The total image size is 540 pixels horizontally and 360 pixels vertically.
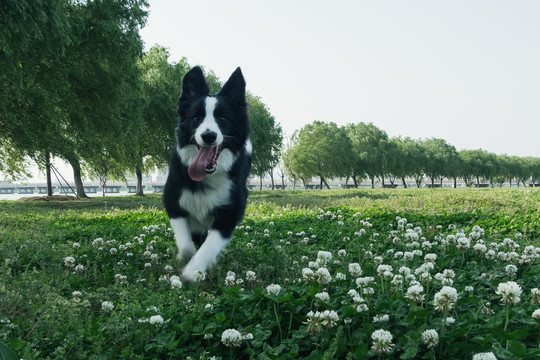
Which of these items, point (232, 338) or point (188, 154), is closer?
point (232, 338)

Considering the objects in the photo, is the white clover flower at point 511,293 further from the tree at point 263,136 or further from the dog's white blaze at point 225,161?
the tree at point 263,136

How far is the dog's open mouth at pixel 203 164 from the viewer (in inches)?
189

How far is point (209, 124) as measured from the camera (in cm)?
464

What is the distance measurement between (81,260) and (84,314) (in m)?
2.24

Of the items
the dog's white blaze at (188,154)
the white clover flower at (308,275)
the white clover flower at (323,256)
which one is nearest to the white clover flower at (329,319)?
the white clover flower at (308,275)

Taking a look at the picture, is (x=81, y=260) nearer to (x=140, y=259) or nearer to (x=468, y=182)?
(x=140, y=259)

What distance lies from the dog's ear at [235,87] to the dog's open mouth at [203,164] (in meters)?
0.77

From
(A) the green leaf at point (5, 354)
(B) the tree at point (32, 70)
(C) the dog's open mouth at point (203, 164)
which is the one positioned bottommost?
(A) the green leaf at point (5, 354)

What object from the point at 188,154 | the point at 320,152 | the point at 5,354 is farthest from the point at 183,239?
the point at 320,152

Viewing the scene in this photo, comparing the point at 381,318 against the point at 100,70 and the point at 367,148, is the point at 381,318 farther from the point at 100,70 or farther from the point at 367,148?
the point at 367,148

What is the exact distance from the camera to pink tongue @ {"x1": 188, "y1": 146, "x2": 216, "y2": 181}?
4.79 m

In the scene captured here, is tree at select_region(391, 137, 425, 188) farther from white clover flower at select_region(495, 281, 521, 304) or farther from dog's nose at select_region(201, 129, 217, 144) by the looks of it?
white clover flower at select_region(495, 281, 521, 304)

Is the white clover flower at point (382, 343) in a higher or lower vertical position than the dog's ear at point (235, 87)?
lower

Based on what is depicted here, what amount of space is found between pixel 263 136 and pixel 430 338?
42.7 m
